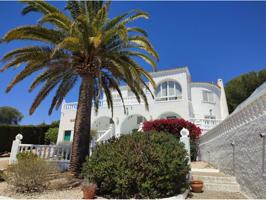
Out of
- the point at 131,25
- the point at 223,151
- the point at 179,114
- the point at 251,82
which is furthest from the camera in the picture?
the point at 251,82

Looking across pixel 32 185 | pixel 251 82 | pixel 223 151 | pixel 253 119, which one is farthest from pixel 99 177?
pixel 251 82

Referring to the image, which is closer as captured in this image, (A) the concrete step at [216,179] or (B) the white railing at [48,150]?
(A) the concrete step at [216,179]

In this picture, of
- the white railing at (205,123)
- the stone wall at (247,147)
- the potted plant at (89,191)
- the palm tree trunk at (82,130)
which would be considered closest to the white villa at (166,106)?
the white railing at (205,123)

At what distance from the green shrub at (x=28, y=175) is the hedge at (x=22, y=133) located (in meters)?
19.6

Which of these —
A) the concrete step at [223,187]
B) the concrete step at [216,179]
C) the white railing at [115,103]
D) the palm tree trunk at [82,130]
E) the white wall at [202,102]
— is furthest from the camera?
the white wall at [202,102]

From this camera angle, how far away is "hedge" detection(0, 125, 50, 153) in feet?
82.8

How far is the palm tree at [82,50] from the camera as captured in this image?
402 inches

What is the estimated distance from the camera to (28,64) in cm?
1101

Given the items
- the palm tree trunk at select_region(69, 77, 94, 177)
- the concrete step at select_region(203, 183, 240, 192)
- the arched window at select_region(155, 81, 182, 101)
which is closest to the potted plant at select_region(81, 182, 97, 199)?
the palm tree trunk at select_region(69, 77, 94, 177)

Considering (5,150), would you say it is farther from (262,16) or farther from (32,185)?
(262,16)

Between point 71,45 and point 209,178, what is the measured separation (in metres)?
8.53

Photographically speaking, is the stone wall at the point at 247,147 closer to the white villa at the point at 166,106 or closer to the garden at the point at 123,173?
the garden at the point at 123,173

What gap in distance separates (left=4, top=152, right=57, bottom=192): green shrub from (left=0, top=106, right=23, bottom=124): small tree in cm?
6665

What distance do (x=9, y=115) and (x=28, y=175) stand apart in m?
68.0
